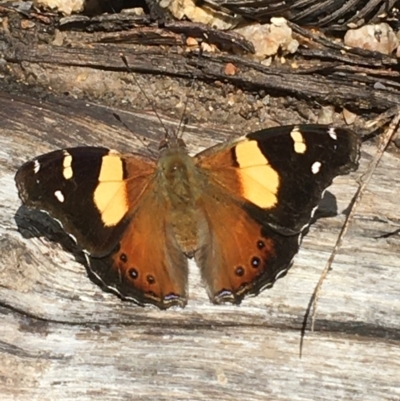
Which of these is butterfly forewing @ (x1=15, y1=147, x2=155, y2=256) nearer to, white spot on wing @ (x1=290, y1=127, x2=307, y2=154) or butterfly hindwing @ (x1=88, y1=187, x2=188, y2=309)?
butterfly hindwing @ (x1=88, y1=187, x2=188, y2=309)

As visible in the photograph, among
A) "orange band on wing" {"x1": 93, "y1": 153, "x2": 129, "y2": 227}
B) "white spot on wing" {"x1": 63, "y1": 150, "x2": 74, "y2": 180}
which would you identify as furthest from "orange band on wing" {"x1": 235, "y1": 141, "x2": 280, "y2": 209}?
"white spot on wing" {"x1": 63, "y1": 150, "x2": 74, "y2": 180}

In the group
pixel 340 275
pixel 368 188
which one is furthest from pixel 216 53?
pixel 340 275

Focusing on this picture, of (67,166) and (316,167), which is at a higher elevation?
(316,167)

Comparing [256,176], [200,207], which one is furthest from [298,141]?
[200,207]

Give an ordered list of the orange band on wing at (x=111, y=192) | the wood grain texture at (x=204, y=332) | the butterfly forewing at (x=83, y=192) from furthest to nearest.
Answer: the orange band on wing at (x=111, y=192) < the butterfly forewing at (x=83, y=192) < the wood grain texture at (x=204, y=332)

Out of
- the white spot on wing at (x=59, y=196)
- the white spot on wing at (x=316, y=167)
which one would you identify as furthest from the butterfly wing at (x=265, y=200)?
the white spot on wing at (x=59, y=196)

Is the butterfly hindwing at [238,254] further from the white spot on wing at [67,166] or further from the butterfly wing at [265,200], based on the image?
the white spot on wing at [67,166]

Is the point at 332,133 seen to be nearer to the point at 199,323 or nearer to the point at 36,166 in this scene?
the point at 199,323
